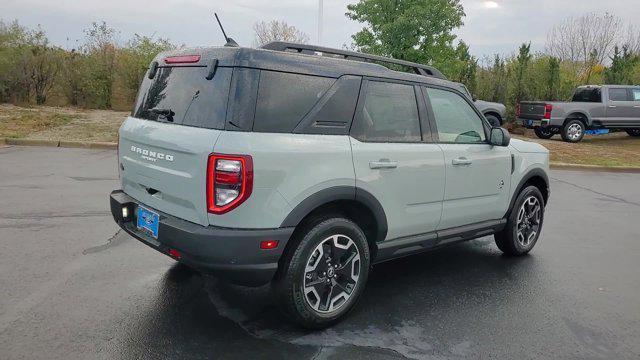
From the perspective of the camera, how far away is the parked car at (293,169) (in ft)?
9.76

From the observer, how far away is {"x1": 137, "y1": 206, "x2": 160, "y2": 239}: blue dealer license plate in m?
3.31

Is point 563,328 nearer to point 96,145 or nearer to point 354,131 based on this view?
point 354,131

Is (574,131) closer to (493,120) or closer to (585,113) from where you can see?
(585,113)

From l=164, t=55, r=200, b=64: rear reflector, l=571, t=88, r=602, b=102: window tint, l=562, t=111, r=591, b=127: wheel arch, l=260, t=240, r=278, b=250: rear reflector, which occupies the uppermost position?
l=571, t=88, r=602, b=102: window tint

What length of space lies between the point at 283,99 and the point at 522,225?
3.32m

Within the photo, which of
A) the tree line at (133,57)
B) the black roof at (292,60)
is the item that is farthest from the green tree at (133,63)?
the black roof at (292,60)

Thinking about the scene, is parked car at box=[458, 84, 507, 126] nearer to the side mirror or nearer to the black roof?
the side mirror

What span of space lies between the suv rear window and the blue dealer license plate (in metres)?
0.65

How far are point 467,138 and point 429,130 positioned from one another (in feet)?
1.90

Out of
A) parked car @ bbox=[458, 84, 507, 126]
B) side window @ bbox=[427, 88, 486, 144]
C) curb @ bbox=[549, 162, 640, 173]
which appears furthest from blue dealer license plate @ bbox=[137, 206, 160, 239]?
parked car @ bbox=[458, 84, 507, 126]

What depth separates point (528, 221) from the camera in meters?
5.30

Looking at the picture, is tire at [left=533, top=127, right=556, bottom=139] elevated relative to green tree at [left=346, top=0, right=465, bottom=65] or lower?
lower

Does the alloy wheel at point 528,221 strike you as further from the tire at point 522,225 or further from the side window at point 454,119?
the side window at point 454,119

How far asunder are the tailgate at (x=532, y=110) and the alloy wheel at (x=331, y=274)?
15.2 meters
